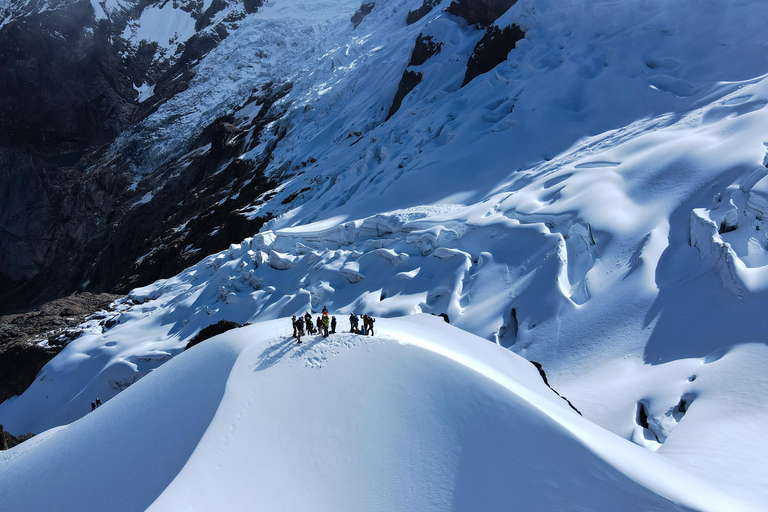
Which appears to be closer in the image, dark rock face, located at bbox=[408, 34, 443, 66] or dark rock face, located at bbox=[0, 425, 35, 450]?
dark rock face, located at bbox=[0, 425, 35, 450]

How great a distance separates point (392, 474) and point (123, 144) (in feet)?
229

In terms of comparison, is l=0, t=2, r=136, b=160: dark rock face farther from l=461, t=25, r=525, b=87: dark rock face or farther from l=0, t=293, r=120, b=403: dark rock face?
l=461, t=25, r=525, b=87: dark rock face

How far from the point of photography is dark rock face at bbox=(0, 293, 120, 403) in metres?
23.3

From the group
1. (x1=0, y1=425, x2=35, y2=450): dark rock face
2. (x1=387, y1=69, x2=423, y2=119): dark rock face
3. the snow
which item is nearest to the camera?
(x1=0, y1=425, x2=35, y2=450): dark rock face

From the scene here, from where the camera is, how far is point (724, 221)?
13.5m

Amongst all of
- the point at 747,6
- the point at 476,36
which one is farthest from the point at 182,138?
the point at 747,6

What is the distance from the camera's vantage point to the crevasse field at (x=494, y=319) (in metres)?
7.43

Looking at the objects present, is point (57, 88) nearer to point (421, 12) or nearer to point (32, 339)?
point (421, 12)

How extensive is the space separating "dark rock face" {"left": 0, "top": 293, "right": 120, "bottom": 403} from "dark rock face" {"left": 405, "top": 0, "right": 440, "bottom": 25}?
139 ft

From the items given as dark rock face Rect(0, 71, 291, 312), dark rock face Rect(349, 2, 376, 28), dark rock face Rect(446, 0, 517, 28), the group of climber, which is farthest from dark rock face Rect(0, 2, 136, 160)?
the group of climber

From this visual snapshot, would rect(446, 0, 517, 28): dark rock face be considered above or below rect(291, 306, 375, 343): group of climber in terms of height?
above

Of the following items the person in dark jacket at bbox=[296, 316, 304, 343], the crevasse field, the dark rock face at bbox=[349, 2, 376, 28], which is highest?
the dark rock face at bbox=[349, 2, 376, 28]

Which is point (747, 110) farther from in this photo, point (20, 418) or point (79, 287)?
point (79, 287)

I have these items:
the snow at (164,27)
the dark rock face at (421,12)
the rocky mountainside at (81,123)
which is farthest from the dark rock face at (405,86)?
the snow at (164,27)
